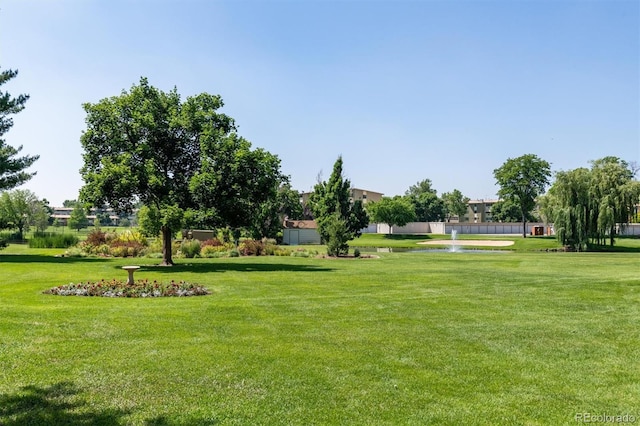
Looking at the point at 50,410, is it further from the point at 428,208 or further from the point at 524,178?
the point at 428,208

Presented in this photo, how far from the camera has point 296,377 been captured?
651cm

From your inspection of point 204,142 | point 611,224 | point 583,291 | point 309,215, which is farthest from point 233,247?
point 309,215

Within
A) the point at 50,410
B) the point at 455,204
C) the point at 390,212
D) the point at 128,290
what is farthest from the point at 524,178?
the point at 50,410

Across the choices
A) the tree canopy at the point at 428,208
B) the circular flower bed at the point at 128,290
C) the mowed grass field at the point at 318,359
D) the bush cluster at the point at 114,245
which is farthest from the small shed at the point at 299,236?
the tree canopy at the point at 428,208

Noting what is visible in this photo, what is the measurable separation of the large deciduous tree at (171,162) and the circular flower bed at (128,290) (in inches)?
261

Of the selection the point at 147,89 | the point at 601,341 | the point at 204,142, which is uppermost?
the point at 147,89

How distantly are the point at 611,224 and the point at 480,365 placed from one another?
41.8 meters

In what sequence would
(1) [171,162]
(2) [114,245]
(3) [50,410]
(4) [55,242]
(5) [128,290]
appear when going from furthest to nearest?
(4) [55,242]
(2) [114,245]
(1) [171,162]
(5) [128,290]
(3) [50,410]

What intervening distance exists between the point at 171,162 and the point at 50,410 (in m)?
19.1

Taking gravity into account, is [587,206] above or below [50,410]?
above

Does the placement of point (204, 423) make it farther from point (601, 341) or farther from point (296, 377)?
point (601, 341)

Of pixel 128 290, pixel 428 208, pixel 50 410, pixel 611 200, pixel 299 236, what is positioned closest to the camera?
pixel 50 410

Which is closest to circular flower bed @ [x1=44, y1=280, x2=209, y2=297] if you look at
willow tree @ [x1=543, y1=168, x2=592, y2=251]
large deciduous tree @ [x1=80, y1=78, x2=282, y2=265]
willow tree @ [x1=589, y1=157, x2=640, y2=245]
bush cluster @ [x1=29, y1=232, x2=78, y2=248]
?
large deciduous tree @ [x1=80, y1=78, x2=282, y2=265]

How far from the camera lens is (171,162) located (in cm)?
2330
